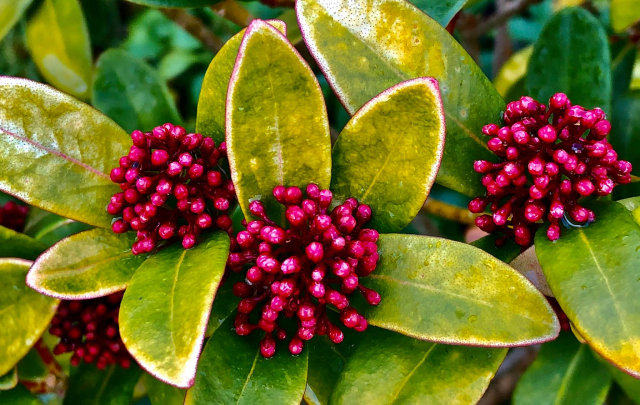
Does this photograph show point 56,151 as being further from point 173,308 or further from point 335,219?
point 335,219

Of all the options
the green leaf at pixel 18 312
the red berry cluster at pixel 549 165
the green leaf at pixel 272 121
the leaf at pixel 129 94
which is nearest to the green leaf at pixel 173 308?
the green leaf at pixel 272 121

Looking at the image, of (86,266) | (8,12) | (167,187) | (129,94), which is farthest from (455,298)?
(8,12)

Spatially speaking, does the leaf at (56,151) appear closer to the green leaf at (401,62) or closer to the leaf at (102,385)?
the green leaf at (401,62)

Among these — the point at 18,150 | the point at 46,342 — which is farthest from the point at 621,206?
the point at 46,342

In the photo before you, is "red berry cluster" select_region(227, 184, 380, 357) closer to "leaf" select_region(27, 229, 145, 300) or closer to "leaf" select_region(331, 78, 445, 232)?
"leaf" select_region(331, 78, 445, 232)

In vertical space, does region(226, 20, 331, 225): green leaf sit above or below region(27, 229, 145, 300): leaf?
above

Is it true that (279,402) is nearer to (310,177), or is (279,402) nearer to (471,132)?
(310,177)

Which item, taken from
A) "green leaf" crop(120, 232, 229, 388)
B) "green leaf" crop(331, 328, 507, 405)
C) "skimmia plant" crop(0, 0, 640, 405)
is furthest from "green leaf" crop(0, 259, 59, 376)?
"green leaf" crop(331, 328, 507, 405)
